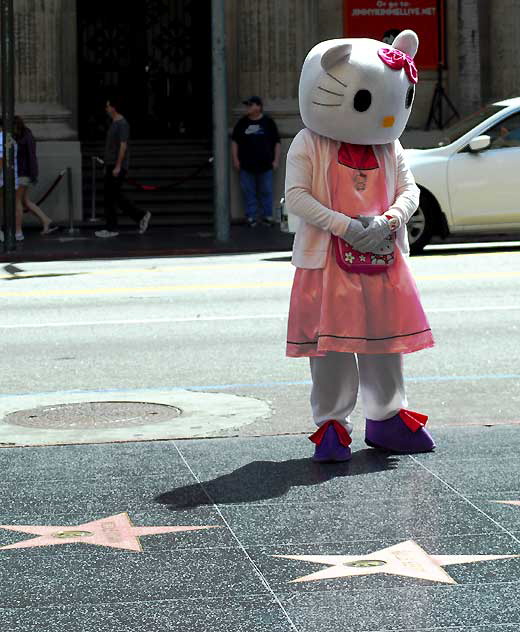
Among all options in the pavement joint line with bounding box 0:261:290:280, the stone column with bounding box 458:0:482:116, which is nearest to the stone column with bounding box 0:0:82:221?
the stone column with bounding box 458:0:482:116

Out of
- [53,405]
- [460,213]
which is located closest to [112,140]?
[460,213]

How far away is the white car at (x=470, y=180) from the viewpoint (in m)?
17.8

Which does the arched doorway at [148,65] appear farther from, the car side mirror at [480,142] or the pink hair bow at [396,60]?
the pink hair bow at [396,60]

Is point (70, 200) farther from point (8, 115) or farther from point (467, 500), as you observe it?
point (467, 500)

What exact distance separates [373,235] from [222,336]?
4790mm

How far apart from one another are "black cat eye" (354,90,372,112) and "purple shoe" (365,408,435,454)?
4.33ft

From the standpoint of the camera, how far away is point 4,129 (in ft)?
65.9

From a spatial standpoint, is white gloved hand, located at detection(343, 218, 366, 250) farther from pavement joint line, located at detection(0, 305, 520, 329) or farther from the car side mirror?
the car side mirror

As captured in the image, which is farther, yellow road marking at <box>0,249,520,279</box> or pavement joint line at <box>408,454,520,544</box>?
yellow road marking at <box>0,249,520,279</box>

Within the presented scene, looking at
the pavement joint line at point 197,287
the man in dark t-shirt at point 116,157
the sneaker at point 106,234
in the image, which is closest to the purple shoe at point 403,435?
the pavement joint line at point 197,287

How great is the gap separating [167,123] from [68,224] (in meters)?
4.65

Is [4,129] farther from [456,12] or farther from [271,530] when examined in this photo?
[271,530]

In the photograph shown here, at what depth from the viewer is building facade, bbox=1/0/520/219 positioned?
24.8m

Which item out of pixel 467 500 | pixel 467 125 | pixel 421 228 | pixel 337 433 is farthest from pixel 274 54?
pixel 467 500
